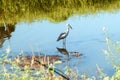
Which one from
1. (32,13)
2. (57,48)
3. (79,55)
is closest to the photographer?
(79,55)

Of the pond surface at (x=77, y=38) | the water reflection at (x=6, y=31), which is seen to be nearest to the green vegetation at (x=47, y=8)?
the water reflection at (x=6, y=31)

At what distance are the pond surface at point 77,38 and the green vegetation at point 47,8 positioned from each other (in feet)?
1.74

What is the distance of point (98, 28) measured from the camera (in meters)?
11.9

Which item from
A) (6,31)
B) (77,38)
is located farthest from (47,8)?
(77,38)

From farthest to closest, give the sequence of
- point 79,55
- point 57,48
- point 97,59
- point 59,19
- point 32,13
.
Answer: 1. point 32,13
2. point 59,19
3. point 57,48
4. point 79,55
5. point 97,59

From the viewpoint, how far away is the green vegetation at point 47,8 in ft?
45.9

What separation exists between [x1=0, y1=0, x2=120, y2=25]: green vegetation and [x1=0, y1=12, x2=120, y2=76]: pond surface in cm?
53

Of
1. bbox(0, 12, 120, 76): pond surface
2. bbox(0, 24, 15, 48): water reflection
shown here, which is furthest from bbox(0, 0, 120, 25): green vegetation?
bbox(0, 12, 120, 76): pond surface

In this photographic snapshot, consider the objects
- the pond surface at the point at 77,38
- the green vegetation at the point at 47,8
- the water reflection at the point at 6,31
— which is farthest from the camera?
the green vegetation at the point at 47,8

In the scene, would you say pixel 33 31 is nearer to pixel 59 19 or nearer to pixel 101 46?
pixel 59 19

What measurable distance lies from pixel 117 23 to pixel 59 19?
6.51 feet

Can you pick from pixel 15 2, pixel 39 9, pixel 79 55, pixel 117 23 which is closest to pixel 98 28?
pixel 117 23

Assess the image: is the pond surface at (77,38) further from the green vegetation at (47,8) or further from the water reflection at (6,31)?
the green vegetation at (47,8)

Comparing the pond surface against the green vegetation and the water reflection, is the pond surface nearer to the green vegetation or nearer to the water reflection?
the water reflection
